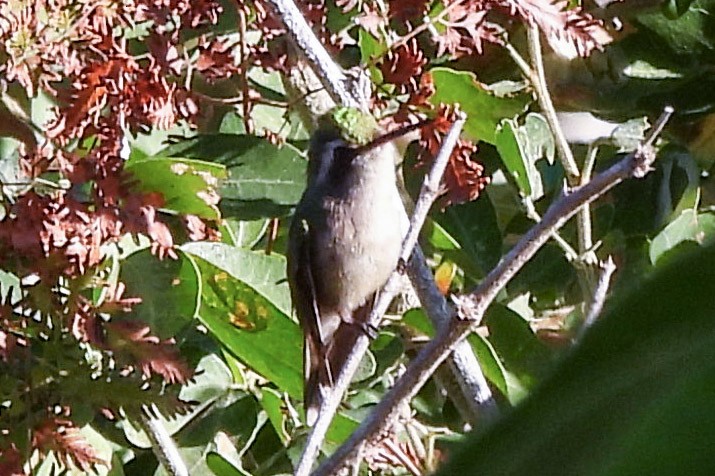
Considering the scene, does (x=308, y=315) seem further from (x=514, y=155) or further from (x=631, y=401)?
(x=631, y=401)

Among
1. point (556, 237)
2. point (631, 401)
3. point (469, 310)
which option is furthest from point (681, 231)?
point (631, 401)

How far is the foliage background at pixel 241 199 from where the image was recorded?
1183mm

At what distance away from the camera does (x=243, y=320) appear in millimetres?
1389

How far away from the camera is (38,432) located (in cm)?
117

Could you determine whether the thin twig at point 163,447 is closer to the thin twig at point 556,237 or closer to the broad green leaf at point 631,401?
the thin twig at point 556,237

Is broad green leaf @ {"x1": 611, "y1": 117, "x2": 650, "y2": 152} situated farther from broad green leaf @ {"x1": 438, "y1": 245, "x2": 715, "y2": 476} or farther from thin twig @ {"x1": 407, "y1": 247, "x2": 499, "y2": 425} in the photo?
broad green leaf @ {"x1": 438, "y1": 245, "x2": 715, "y2": 476}

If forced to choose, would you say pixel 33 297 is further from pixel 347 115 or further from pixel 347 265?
pixel 347 265

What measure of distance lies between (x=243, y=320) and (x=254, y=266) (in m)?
0.08

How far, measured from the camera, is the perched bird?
161cm

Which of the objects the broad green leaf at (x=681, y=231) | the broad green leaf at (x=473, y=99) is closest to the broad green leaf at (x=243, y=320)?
the broad green leaf at (x=473, y=99)

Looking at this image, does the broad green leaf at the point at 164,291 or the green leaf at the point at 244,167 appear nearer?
the broad green leaf at the point at 164,291

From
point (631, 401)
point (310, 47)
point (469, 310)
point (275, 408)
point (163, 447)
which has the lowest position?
point (275, 408)

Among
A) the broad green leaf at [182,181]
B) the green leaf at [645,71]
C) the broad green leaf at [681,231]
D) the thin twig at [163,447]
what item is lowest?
the broad green leaf at [681,231]

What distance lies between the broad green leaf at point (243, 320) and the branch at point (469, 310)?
402 mm
